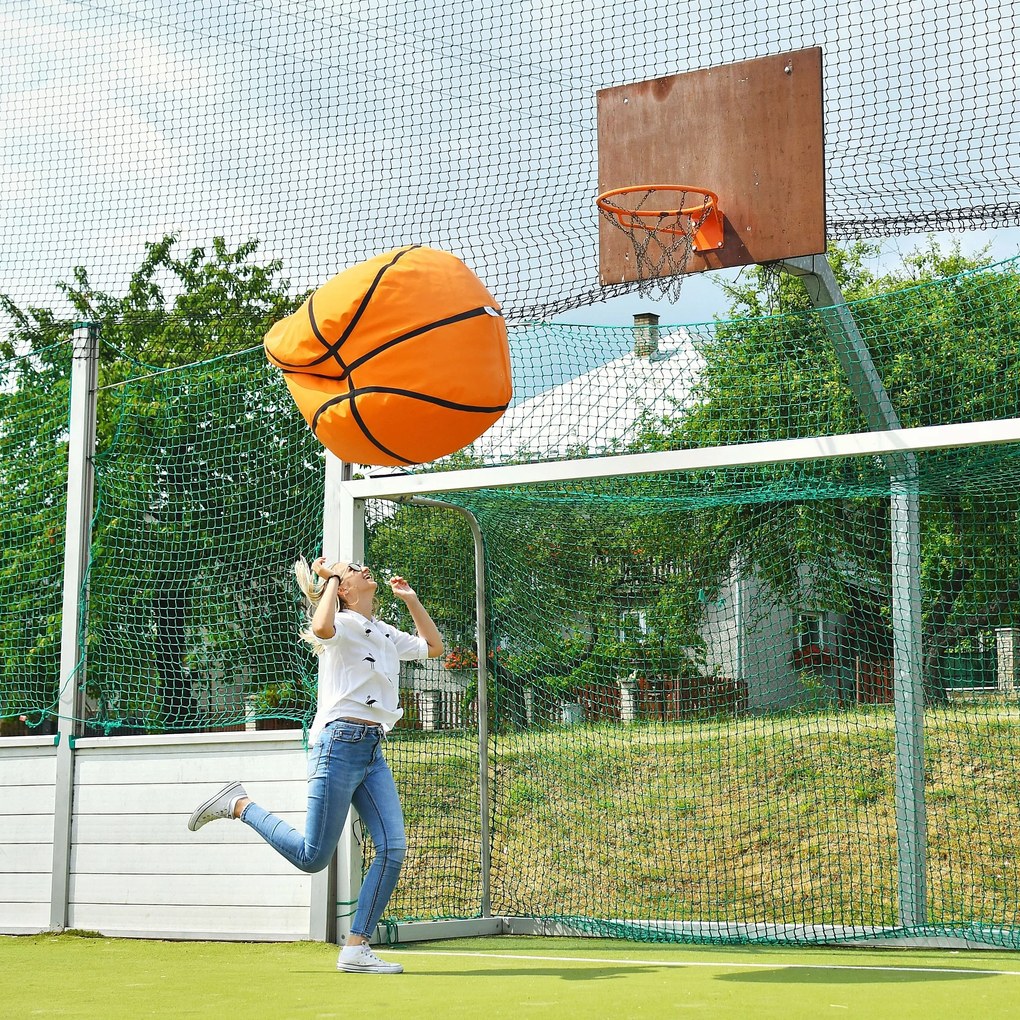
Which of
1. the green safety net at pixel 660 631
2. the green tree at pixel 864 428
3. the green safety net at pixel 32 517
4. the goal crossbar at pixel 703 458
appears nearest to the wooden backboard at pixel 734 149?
the green safety net at pixel 660 631

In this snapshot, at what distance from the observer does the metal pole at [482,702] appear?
6.96 m

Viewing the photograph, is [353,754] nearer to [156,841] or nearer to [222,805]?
[222,805]

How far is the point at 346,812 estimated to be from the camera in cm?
533

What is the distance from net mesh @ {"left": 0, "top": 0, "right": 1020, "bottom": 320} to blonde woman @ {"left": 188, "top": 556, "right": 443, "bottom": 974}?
8.55ft

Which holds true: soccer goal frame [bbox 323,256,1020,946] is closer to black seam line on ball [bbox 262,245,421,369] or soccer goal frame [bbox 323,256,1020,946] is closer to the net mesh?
the net mesh

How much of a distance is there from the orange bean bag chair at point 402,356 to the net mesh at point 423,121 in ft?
8.14

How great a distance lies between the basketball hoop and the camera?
6.84 metres

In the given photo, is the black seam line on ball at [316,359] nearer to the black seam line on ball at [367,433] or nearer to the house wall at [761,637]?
the black seam line on ball at [367,433]

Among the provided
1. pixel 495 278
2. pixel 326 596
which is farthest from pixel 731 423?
pixel 326 596

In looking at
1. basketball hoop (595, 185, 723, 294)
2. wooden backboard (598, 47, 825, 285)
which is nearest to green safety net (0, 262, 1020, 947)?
basketball hoop (595, 185, 723, 294)

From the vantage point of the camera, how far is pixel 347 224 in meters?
8.36

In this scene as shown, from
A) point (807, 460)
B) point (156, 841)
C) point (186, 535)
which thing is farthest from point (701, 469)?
point (186, 535)

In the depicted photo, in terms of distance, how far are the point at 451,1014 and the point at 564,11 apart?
594cm

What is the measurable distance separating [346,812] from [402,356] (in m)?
1.87
